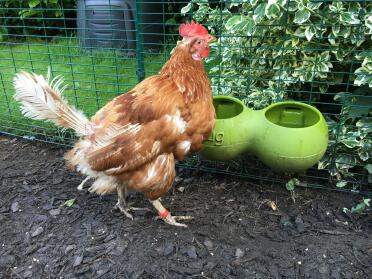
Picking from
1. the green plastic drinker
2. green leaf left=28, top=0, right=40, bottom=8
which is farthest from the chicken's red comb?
green leaf left=28, top=0, right=40, bottom=8

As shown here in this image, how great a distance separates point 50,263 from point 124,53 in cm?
370

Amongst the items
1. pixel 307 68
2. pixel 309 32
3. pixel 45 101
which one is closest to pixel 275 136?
pixel 307 68

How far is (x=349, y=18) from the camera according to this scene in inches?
110

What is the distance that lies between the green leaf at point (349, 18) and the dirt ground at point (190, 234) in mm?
1419

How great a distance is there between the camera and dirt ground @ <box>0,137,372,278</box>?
253 centimetres

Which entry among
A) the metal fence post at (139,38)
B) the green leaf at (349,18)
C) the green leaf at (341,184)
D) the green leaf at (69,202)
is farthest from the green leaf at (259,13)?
the green leaf at (69,202)

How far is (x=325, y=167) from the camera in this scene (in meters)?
3.25

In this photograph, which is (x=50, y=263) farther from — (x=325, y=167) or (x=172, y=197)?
(x=325, y=167)

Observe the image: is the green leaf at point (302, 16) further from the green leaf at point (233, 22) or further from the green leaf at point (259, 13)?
the green leaf at point (233, 22)

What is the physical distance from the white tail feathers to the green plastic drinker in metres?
1.02

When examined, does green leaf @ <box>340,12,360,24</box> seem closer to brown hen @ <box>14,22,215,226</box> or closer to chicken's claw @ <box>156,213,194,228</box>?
brown hen @ <box>14,22,215,226</box>

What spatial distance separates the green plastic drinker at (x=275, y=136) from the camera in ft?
8.87

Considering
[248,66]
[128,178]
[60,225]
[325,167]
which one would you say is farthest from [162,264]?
[248,66]

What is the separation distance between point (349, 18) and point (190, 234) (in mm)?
2007
